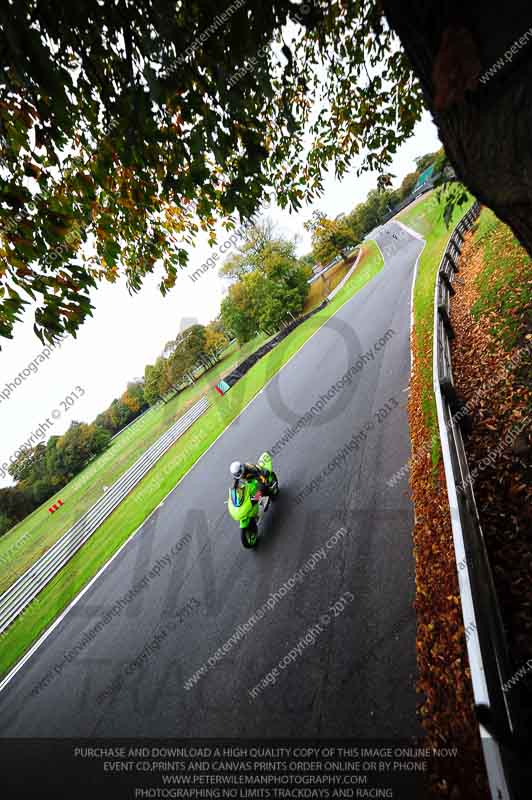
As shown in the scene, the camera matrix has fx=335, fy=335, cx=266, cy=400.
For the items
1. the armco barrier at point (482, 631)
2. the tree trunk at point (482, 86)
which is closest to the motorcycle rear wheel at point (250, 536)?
the armco barrier at point (482, 631)

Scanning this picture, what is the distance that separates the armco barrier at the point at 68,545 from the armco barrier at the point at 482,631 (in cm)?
1307

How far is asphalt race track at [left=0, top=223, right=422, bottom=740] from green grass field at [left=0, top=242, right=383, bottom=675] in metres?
0.97

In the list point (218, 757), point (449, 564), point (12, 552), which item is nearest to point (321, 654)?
point (218, 757)

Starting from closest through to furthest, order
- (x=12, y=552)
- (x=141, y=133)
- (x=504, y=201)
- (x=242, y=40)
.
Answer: (x=504, y=201)
(x=242, y=40)
(x=141, y=133)
(x=12, y=552)

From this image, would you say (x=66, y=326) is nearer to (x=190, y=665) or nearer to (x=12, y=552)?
(x=190, y=665)

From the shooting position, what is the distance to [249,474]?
6953mm

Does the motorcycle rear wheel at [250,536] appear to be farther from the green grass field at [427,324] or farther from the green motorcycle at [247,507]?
the green grass field at [427,324]

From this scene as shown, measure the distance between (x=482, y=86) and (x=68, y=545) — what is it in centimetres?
1596

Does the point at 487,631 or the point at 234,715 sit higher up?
the point at 487,631

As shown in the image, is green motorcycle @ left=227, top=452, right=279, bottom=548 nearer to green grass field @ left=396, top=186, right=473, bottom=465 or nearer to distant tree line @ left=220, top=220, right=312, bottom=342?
green grass field @ left=396, top=186, right=473, bottom=465

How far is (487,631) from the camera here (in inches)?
114

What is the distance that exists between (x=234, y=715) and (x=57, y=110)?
6.53 metres

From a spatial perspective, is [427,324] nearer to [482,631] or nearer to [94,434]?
[482,631]

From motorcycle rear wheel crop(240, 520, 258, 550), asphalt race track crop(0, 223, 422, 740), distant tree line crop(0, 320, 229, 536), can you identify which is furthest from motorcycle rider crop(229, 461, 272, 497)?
distant tree line crop(0, 320, 229, 536)
